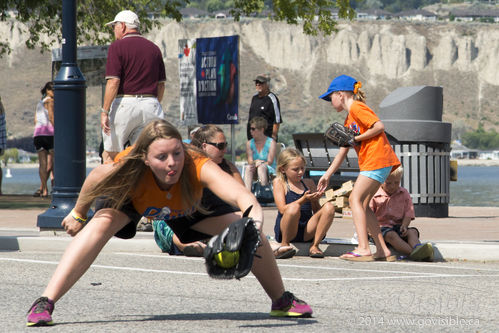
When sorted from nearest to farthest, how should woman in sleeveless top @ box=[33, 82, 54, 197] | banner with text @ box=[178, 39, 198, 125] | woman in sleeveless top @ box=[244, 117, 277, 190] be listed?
woman in sleeveless top @ box=[244, 117, 277, 190] → woman in sleeveless top @ box=[33, 82, 54, 197] → banner with text @ box=[178, 39, 198, 125]

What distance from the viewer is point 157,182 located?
5.54 metres

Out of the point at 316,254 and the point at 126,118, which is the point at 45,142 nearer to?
the point at 126,118

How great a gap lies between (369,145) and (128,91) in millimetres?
2638

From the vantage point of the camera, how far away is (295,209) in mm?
9609

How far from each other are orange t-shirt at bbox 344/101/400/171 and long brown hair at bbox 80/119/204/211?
4.04 meters

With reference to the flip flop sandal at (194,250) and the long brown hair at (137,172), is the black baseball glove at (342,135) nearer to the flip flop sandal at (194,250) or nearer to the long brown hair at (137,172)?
the flip flop sandal at (194,250)

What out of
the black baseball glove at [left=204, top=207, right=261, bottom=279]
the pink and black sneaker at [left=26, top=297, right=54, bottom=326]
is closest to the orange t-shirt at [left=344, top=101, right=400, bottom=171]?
the black baseball glove at [left=204, top=207, right=261, bottom=279]

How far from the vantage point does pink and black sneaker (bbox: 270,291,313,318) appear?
584 centimetres

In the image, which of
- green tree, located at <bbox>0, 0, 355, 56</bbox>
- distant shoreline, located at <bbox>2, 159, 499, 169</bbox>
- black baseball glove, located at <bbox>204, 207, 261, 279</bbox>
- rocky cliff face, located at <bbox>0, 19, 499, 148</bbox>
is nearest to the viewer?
black baseball glove, located at <bbox>204, 207, 261, 279</bbox>

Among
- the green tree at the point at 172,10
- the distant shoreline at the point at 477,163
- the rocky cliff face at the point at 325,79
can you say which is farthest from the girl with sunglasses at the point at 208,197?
the distant shoreline at the point at 477,163

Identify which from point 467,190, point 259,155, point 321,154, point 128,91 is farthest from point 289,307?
point 467,190

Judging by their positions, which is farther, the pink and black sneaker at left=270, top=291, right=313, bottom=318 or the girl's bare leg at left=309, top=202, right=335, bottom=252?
the girl's bare leg at left=309, top=202, right=335, bottom=252

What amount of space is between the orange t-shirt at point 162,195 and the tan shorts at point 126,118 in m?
4.75

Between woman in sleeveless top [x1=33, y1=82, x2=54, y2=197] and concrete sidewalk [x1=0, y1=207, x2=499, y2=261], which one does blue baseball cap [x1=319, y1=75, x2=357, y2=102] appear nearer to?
concrete sidewalk [x1=0, y1=207, x2=499, y2=261]
